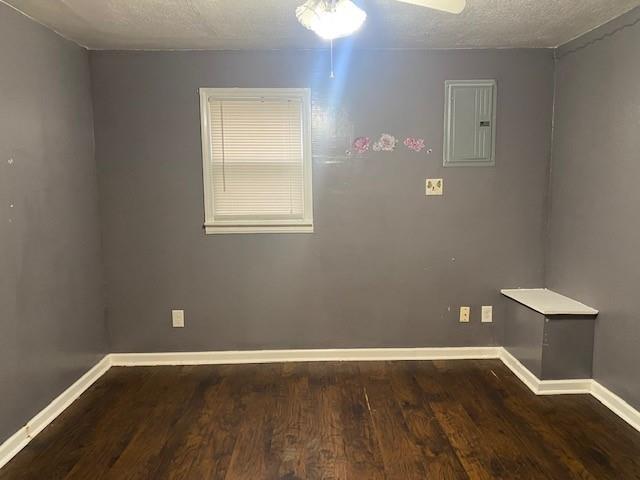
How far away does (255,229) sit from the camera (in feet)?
10.6

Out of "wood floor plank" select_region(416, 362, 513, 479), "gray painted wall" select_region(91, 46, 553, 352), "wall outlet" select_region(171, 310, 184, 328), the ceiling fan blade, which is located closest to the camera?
the ceiling fan blade

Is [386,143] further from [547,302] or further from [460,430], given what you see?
[460,430]

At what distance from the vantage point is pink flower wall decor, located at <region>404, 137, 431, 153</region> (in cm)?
318

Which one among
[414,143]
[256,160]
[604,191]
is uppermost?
[414,143]

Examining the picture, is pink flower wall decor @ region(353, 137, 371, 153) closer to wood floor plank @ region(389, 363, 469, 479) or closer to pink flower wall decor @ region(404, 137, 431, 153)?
pink flower wall decor @ region(404, 137, 431, 153)

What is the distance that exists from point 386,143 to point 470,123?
603 mm

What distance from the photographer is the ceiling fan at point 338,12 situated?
1.65 m

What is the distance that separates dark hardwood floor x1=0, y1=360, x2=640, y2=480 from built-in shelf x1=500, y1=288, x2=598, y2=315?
52cm

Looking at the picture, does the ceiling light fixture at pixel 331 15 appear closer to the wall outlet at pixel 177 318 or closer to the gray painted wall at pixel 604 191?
the gray painted wall at pixel 604 191

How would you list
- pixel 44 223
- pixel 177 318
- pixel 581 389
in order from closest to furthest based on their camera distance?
pixel 44 223, pixel 581 389, pixel 177 318

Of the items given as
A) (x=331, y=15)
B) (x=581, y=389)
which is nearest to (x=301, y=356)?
(x=581, y=389)

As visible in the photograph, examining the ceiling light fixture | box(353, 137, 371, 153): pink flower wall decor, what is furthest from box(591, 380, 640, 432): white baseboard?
the ceiling light fixture

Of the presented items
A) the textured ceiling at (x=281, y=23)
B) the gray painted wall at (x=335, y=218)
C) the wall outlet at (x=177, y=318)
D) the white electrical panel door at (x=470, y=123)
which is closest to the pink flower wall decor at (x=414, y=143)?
the gray painted wall at (x=335, y=218)

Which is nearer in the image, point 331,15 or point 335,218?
point 331,15
